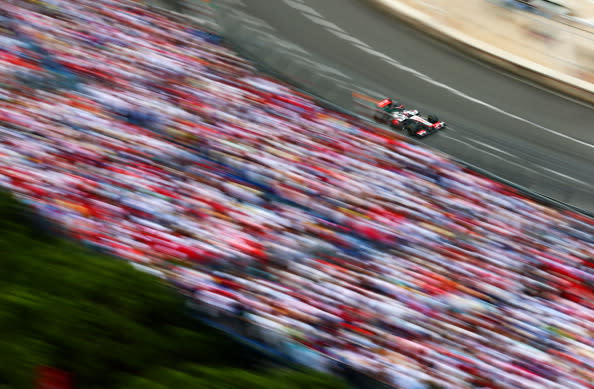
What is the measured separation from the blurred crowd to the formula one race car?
3.59 ft

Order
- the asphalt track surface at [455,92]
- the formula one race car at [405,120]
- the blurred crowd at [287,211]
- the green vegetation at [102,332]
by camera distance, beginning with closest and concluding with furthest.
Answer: the green vegetation at [102,332], the blurred crowd at [287,211], the formula one race car at [405,120], the asphalt track surface at [455,92]

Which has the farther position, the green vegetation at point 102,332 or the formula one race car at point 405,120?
the formula one race car at point 405,120

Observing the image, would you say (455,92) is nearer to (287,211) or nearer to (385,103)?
(385,103)

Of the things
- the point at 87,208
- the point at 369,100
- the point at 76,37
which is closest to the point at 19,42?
the point at 76,37

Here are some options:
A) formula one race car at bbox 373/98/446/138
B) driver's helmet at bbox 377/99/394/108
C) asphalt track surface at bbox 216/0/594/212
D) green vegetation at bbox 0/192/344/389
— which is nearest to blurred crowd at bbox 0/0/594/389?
green vegetation at bbox 0/192/344/389

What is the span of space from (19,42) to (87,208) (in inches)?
165

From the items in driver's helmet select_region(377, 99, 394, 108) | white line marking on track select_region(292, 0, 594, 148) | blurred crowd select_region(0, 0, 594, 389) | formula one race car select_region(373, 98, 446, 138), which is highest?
white line marking on track select_region(292, 0, 594, 148)

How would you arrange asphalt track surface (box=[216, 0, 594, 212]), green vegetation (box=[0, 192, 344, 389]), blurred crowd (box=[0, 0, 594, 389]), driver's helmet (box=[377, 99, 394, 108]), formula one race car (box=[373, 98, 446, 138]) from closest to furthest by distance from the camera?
green vegetation (box=[0, 192, 344, 389]) < blurred crowd (box=[0, 0, 594, 389]) < formula one race car (box=[373, 98, 446, 138]) < asphalt track surface (box=[216, 0, 594, 212]) < driver's helmet (box=[377, 99, 394, 108])

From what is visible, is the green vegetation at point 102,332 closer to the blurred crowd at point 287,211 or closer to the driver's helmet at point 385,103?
the blurred crowd at point 287,211

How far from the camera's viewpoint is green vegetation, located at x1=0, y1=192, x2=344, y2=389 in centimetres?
407

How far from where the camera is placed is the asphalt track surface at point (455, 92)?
12383 millimetres

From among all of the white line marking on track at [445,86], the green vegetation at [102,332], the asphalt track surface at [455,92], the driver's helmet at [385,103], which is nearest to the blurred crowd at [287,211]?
the green vegetation at [102,332]

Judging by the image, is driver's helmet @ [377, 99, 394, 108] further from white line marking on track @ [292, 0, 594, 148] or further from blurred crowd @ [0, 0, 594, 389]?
white line marking on track @ [292, 0, 594, 148]

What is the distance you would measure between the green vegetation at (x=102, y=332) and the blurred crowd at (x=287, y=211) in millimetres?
922
